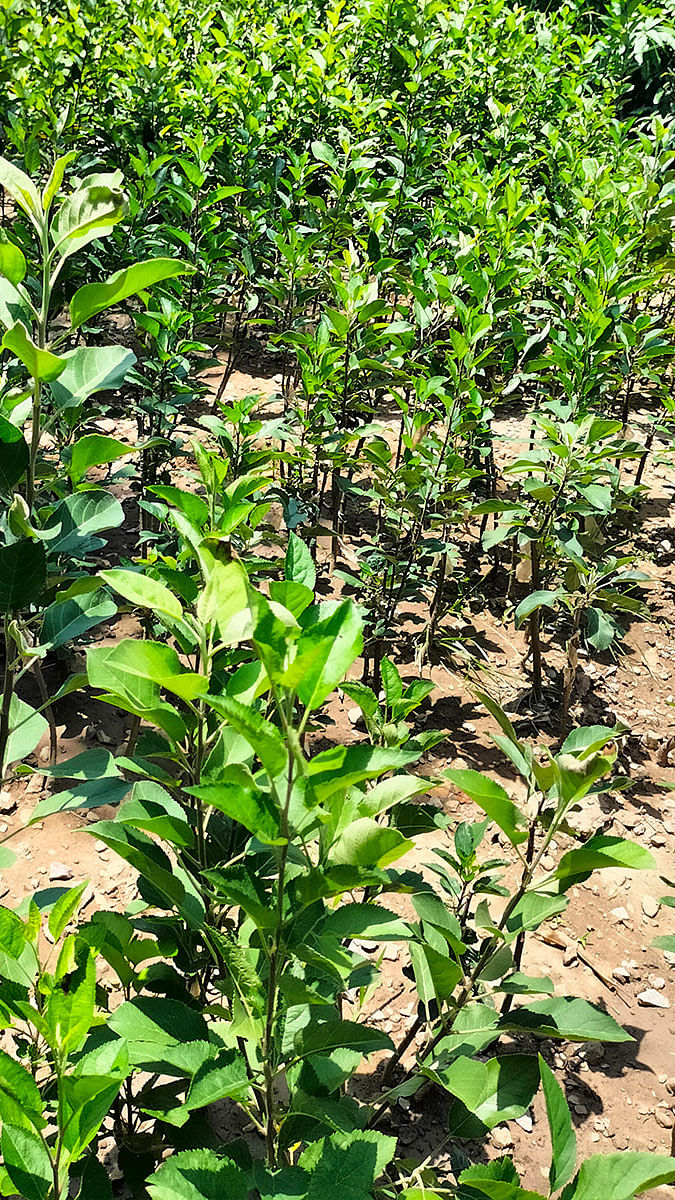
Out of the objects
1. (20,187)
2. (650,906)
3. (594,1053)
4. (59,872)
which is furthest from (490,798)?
(650,906)

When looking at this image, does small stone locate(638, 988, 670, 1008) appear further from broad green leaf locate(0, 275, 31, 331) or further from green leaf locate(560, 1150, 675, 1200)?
broad green leaf locate(0, 275, 31, 331)

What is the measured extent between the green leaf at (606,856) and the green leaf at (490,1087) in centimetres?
36

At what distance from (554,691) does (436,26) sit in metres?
5.37

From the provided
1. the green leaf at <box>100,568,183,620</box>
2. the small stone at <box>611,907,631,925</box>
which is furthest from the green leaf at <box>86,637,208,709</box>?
the small stone at <box>611,907,631,925</box>

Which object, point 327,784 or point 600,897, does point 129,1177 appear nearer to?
point 327,784

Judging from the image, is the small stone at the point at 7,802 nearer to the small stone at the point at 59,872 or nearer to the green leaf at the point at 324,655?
the small stone at the point at 59,872

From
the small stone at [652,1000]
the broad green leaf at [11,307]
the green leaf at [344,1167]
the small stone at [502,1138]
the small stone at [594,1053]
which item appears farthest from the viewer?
the small stone at [652,1000]

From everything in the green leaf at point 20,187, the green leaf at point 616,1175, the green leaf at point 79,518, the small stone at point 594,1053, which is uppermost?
the green leaf at point 20,187

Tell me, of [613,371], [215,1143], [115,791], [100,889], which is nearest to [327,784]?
[115,791]

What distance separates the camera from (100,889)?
8.48 feet

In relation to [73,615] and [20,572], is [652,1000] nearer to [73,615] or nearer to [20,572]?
[73,615]

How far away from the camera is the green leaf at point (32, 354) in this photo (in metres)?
1.28

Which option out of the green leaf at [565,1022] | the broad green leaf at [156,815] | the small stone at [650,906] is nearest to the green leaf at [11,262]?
the broad green leaf at [156,815]

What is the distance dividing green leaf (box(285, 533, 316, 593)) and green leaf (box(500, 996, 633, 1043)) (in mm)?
870
